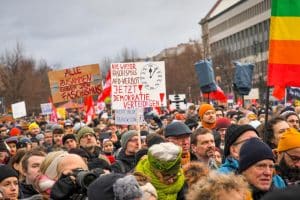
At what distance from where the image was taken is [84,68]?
48.8 ft

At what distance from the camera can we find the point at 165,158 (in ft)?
16.0

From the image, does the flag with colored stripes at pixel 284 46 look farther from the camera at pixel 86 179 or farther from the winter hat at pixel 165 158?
the camera at pixel 86 179

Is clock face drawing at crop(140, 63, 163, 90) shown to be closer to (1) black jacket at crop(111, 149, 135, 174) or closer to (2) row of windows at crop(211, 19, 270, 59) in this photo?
(1) black jacket at crop(111, 149, 135, 174)

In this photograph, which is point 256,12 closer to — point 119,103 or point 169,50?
point 169,50

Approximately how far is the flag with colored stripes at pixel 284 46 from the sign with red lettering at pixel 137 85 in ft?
12.7

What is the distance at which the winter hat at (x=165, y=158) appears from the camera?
4871 mm

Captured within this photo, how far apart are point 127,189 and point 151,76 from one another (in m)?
7.77

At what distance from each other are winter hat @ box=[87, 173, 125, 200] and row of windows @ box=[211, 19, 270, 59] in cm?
8387

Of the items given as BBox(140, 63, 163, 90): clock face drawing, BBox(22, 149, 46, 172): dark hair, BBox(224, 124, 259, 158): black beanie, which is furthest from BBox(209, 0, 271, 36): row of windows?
BBox(224, 124, 259, 158): black beanie

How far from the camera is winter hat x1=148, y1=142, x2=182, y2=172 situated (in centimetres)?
487

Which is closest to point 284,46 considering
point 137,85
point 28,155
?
point 28,155

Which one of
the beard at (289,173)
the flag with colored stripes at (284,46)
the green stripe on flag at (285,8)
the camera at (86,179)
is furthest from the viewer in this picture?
the green stripe on flag at (285,8)

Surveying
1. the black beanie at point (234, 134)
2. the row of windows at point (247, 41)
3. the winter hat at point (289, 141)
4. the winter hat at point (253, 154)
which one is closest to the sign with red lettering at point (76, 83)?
the black beanie at point (234, 134)

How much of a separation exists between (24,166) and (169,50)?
148258 millimetres
